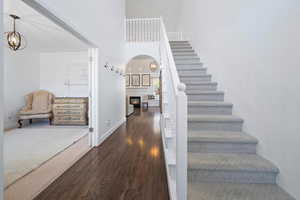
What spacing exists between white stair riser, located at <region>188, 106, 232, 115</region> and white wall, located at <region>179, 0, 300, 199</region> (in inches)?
5.3

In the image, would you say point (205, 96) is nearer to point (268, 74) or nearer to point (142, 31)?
point (268, 74)

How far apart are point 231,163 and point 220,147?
26cm

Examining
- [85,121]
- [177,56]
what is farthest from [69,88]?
[177,56]

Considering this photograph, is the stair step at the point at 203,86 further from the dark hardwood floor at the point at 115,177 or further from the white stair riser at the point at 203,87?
the dark hardwood floor at the point at 115,177

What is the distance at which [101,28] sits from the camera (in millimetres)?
3482

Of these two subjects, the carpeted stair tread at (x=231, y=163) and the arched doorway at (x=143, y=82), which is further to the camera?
the arched doorway at (x=143, y=82)

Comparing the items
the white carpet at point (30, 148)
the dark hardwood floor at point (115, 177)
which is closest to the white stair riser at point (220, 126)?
the dark hardwood floor at point (115, 177)

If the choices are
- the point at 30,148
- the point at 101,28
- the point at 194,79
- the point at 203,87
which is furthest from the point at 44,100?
the point at 203,87

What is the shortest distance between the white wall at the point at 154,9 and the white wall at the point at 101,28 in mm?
3266

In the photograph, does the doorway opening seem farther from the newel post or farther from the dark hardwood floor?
the newel post

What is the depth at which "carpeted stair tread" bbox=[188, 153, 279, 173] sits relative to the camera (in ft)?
4.81

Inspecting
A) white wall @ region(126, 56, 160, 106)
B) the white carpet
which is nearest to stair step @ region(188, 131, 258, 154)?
the white carpet

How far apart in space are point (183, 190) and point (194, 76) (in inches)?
101

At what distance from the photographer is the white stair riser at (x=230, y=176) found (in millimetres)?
1465
